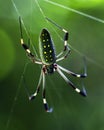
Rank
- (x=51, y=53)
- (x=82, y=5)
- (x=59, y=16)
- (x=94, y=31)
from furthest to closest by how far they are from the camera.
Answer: (x=94, y=31)
(x=59, y=16)
(x=82, y=5)
(x=51, y=53)

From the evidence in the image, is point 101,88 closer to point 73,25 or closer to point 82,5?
point 73,25

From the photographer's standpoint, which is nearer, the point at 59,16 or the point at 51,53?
the point at 51,53

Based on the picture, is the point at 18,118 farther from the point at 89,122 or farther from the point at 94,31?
the point at 94,31

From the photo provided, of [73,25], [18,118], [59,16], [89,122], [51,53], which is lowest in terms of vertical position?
[89,122]

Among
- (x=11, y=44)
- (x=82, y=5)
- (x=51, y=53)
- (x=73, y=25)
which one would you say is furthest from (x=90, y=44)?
(x=51, y=53)

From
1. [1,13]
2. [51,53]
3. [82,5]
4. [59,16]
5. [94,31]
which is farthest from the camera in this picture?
[94,31]

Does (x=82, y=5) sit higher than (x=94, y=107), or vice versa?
(x=82, y=5)
